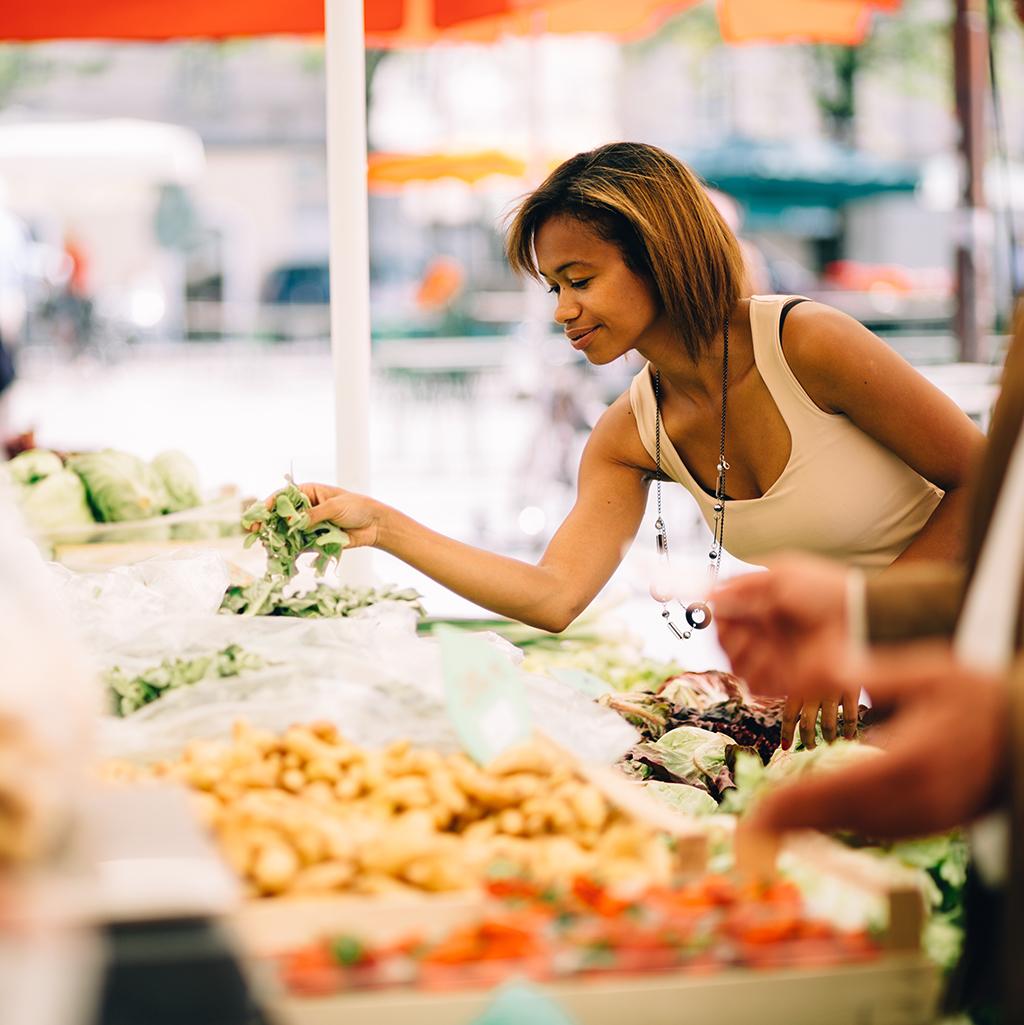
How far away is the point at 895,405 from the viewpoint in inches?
101

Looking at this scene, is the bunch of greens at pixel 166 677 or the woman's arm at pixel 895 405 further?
the woman's arm at pixel 895 405

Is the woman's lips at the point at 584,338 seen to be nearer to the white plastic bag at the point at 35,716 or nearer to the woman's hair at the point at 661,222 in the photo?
the woman's hair at the point at 661,222

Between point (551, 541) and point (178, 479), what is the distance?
Result: 1.73 metres

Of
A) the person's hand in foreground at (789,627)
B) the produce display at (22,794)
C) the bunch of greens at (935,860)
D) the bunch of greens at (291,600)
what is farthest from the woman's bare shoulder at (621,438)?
the produce display at (22,794)

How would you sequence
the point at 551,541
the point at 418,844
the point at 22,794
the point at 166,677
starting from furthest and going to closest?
the point at 551,541 → the point at 166,677 → the point at 418,844 → the point at 22,794

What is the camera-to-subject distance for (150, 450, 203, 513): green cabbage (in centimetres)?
427

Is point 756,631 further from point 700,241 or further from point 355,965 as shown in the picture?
point 700,241

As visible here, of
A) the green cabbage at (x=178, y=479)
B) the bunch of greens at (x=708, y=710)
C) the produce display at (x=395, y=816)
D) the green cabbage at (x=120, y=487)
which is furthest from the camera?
the green cabbage at (x=178, y=479)

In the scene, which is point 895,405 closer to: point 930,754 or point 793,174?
point 930,754

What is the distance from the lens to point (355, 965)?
1.35 metres

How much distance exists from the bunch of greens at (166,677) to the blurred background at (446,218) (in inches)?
34.4

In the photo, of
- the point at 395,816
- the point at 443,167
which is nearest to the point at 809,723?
the point at 395,816

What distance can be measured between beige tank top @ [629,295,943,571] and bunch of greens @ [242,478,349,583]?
0.82 m

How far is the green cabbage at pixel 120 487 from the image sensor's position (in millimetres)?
4082
